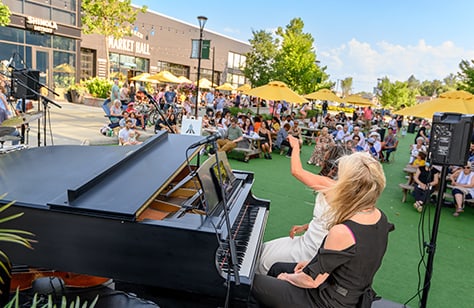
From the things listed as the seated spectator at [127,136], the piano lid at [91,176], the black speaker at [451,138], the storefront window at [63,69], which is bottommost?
the seated spectator at [127,136]

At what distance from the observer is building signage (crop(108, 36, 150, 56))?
→ 30.1m

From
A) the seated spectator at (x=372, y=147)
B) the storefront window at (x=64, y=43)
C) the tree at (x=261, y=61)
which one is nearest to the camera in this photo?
the seated spectator at (x=372, y=147)

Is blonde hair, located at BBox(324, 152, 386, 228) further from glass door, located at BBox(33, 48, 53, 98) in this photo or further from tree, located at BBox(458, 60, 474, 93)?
glass door, located at BBox(33, 48, 53, 98)

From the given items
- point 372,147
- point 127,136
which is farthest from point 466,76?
point 127,136

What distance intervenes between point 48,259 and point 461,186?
24.7 ft

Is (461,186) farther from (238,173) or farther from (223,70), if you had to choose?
(223,70)

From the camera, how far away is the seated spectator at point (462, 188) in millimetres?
6820

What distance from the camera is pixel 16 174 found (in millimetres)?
2939

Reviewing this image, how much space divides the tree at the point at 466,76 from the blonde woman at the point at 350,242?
18179 millimetres

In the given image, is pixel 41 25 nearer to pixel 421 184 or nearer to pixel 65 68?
pixel 65 68

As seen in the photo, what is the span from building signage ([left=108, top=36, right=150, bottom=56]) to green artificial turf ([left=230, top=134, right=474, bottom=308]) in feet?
83.0

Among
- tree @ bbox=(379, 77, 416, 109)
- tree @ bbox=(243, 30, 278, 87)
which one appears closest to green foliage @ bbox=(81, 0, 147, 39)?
tree @ bbox=(243, 30, 278, 87)

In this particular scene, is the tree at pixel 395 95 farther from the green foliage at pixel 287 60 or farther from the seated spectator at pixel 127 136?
the seated spectator at pixel 127 136

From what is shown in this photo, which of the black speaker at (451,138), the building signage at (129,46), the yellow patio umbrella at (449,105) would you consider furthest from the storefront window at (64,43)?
the black speaker at (451,138)
